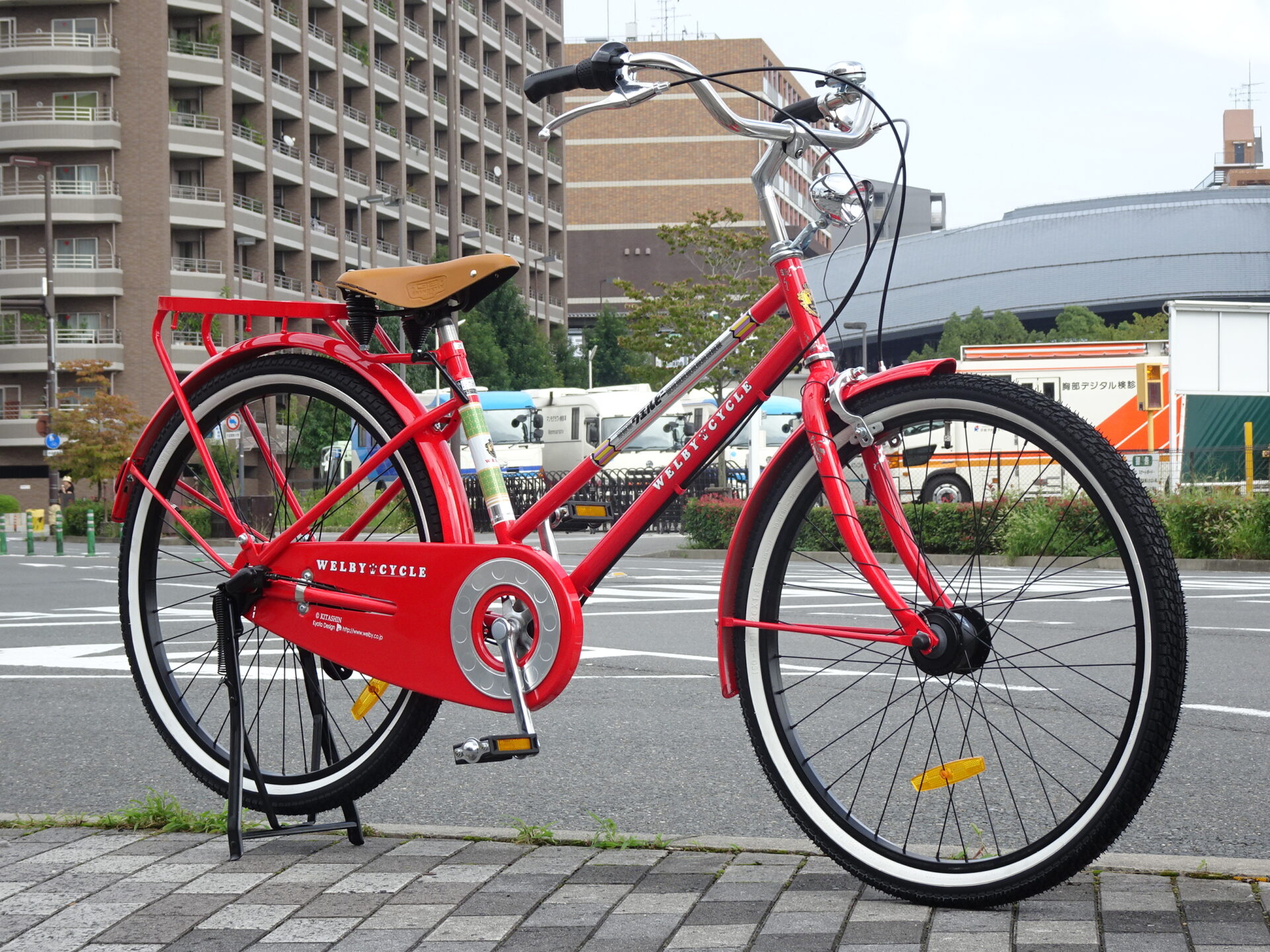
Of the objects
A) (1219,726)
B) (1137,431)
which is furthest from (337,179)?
(1219,726)

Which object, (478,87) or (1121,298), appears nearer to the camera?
(478,87)

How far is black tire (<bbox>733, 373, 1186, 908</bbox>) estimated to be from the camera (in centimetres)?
280

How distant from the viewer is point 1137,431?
1196 inches

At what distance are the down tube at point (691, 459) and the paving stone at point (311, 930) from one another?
0.89m

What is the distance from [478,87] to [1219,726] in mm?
78342

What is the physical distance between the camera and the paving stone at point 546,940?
2.87 m

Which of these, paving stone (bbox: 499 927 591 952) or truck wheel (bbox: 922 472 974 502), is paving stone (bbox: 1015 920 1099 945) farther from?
truck wheel (bbox: 922 472 974 502)

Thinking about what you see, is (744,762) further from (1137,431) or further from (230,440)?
(1137,431)

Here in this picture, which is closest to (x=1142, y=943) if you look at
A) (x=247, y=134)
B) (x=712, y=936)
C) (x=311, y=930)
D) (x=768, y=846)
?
(x=712, y=936)

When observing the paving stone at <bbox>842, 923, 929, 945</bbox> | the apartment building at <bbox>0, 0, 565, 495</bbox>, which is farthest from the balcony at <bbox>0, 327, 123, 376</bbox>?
the paving stone at <bbox>842, 923, 929, 945</bbox>

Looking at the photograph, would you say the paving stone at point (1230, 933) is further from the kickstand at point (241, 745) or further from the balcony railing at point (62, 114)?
the balcony railing at point (62, 114)

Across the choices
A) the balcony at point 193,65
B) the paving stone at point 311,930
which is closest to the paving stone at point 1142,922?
the paving stone at point 311,930

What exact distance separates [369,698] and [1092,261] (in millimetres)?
114266

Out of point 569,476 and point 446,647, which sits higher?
point 569,476
